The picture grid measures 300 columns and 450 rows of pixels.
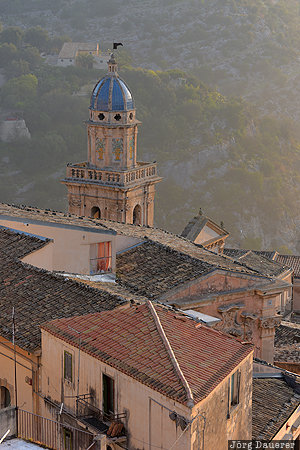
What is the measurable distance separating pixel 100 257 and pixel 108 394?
25.4ft

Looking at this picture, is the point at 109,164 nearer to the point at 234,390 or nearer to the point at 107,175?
the point at 107,175

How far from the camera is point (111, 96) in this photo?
3481 cm

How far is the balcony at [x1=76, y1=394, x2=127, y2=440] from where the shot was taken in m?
12.8

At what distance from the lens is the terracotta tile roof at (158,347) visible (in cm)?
1230

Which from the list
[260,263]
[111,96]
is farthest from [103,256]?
[260,263]

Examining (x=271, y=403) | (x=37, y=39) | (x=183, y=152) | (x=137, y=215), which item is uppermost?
(x=37, y=39)

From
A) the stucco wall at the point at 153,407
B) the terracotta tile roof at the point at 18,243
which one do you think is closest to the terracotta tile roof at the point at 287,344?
the terracotta tile roof at the point at 18,243

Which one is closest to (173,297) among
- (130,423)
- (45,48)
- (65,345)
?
(65,345)

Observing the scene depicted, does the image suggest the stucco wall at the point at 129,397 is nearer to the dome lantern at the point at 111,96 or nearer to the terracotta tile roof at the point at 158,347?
the terracotta tile roof at the point at 158,347

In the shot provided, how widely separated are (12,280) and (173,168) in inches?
2953

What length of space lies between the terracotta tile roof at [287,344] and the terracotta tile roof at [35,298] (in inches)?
433

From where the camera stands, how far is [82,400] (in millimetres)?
13773

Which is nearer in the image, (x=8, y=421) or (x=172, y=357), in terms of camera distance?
(x=172, y=357)

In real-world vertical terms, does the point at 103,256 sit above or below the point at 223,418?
above
